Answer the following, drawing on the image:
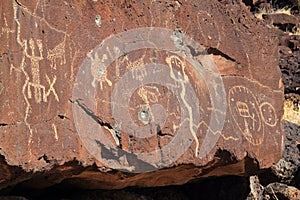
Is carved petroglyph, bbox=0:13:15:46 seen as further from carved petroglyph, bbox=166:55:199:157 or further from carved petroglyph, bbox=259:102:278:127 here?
carved petroglyph, bbox=259:102:278:127

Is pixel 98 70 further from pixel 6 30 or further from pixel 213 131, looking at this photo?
pixel 213 131

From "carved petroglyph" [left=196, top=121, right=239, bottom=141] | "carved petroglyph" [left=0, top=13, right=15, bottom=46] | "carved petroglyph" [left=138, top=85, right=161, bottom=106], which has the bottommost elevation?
"carved petroglyph" [left=196, top=121, right=239, bottom=141]

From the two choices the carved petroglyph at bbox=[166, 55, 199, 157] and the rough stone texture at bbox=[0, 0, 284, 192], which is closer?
the rough stone texture at bbox=[0, 0, 284, 192]

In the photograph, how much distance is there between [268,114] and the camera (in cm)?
459

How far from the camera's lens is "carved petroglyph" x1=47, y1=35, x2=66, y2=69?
3400 millimetres

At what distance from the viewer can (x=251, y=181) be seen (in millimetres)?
4883

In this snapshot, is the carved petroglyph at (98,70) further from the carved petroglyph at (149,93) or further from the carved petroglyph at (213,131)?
the carved petroglyph at (213,131)

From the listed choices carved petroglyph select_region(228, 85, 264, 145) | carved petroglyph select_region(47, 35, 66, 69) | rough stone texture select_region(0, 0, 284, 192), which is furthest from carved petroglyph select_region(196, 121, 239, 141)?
carved petroglyph select_region(47, 35, 66, 69)

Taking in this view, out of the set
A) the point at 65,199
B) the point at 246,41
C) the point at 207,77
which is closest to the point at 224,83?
the point at 207,77

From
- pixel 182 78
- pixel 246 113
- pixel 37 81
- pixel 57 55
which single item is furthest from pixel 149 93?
pixel 246 113

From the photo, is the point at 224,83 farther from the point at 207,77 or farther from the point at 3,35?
the point at 3,35

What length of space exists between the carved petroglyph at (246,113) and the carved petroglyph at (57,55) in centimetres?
129

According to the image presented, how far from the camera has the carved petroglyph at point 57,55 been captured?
340 centimetres

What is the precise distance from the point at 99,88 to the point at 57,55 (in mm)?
299
